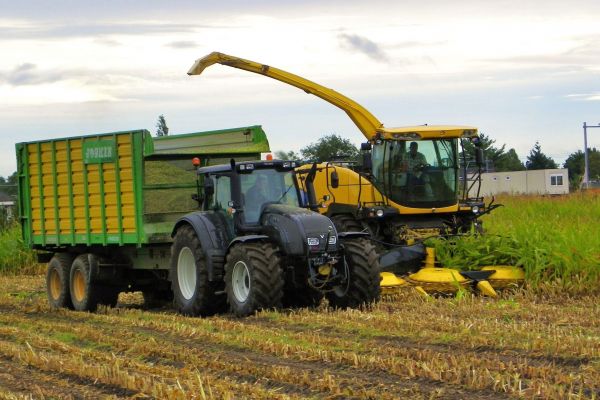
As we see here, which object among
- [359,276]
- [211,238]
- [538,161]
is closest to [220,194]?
[211,238]

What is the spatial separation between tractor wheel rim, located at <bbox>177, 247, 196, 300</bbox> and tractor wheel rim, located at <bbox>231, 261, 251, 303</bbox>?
0.88 meters

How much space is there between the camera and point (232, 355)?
8.59 meters

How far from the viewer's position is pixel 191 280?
493 inches

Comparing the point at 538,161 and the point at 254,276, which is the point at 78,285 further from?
the point at 538,161

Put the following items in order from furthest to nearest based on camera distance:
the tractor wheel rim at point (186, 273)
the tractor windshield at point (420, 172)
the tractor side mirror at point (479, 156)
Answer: the tractor windshield at point (420, 172) → the tractor side mirror at point (479, 156) → the tractor wheel rim at point (186, 273)

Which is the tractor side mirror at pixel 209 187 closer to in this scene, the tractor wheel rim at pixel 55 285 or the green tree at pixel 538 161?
the tractor wheel rim at pixel 55 285

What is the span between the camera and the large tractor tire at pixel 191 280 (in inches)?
474

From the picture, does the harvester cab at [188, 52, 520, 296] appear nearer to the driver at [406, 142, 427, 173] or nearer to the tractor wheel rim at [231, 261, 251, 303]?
the driver at [406, 142, 427, 173]

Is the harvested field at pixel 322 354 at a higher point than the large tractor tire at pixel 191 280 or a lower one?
lower

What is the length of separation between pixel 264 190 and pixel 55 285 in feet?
15.2

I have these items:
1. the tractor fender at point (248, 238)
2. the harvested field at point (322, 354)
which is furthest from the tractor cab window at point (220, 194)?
the harvested field at point (322, 354)

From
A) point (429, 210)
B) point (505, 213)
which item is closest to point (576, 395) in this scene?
point (429, 210)

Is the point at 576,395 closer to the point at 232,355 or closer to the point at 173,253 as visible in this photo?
the point at 232,355

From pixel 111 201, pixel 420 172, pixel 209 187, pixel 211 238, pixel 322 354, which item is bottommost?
pixel 322 354
